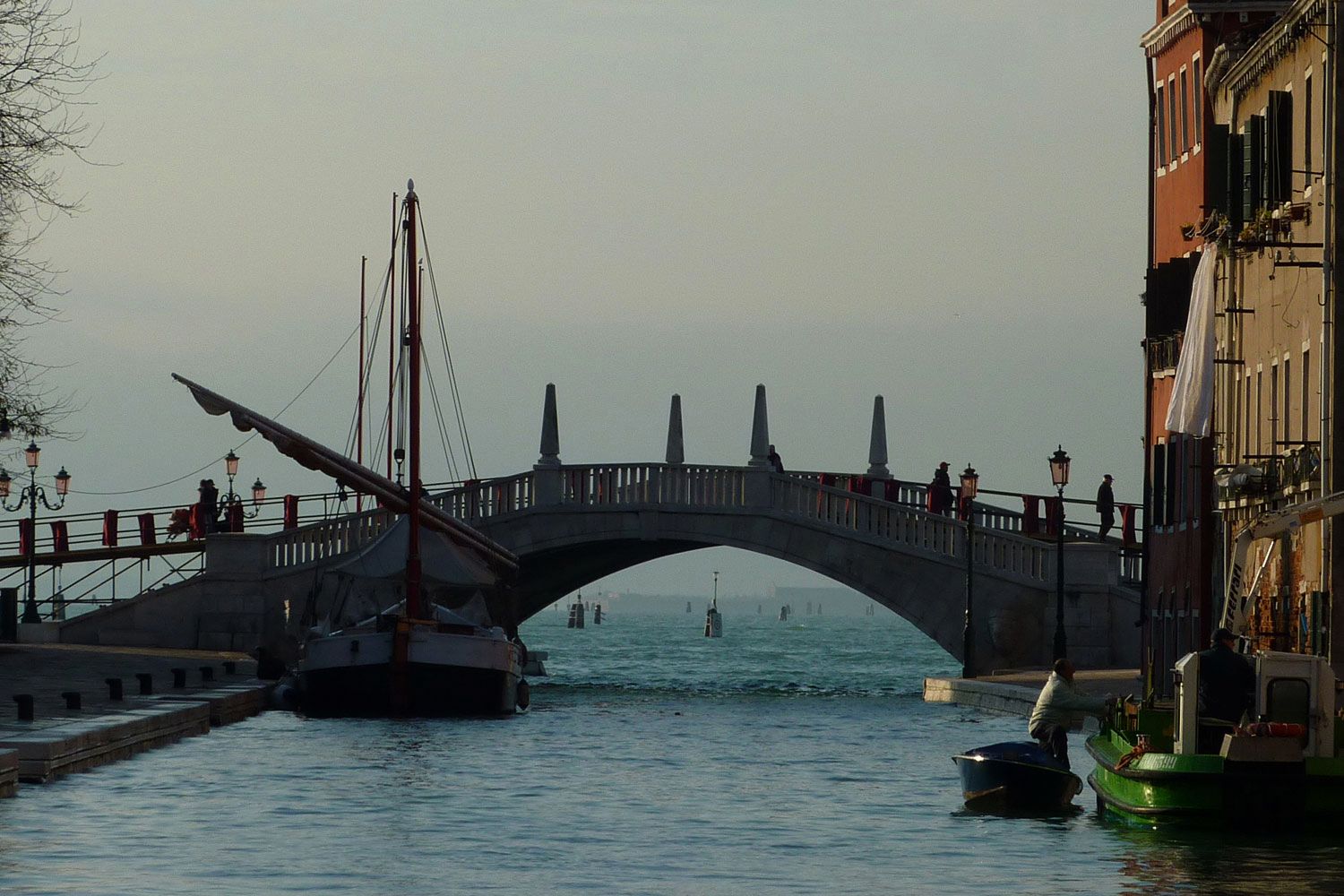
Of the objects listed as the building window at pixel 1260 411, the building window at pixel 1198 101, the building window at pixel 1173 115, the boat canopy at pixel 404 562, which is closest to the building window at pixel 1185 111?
the building window at pixel 1173 115

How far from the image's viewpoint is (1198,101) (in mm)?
40188

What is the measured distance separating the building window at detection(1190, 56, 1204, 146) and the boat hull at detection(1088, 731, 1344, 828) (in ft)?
65.1

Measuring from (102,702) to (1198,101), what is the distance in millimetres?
18648

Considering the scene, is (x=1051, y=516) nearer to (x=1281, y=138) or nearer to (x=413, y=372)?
(x=413, y=372)

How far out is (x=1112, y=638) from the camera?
44875 millimetres

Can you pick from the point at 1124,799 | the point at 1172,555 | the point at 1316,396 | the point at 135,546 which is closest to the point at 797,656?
the point at 135,546

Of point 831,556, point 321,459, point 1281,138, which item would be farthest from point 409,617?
point 1281,138

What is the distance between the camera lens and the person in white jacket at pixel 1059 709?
24.9 metres

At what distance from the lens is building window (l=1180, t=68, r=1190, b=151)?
135ft

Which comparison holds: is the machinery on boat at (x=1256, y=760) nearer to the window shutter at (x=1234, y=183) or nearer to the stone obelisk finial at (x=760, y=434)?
the window shutter at (x=1234, y=183)

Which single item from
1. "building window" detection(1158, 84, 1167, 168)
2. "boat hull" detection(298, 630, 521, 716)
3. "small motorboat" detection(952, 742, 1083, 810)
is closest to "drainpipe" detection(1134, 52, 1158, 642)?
"building window" detection(1158, 84, 1167, 168)

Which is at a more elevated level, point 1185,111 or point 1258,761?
point 1185,111

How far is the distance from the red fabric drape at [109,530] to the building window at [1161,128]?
70.6ft

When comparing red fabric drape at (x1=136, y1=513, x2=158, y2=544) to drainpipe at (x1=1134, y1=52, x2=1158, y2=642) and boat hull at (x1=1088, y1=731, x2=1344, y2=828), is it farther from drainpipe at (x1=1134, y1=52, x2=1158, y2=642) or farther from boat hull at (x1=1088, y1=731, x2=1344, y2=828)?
boat hull at (x1=1088, y1=731, x2=1344, y2=828)
